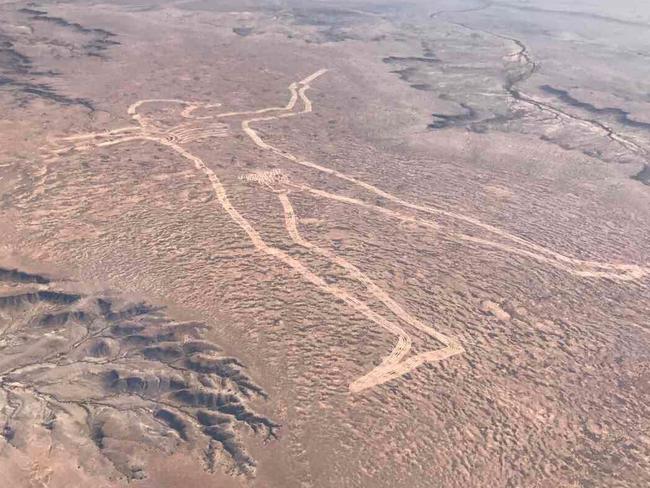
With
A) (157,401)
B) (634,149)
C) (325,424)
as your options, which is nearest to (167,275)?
(157,401)

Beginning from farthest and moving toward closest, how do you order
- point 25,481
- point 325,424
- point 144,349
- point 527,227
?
1. point 527,227
2. point 144,349
3. point 325,424
4. point 25,481

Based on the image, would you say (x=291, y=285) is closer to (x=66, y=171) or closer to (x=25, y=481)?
(x=25, y=481)

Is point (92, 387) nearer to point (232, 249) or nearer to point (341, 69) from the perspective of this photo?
point (232, 249)

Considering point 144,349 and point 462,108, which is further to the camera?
point 462,108

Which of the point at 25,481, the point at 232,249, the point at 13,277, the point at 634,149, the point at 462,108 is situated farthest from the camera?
the point at 462,108

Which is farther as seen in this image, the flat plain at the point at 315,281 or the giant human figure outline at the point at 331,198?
the giant human figure outline at the point at 331,198

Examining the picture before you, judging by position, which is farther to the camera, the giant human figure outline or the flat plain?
the giant human figure outline

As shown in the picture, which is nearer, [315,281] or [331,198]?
[315,281]
